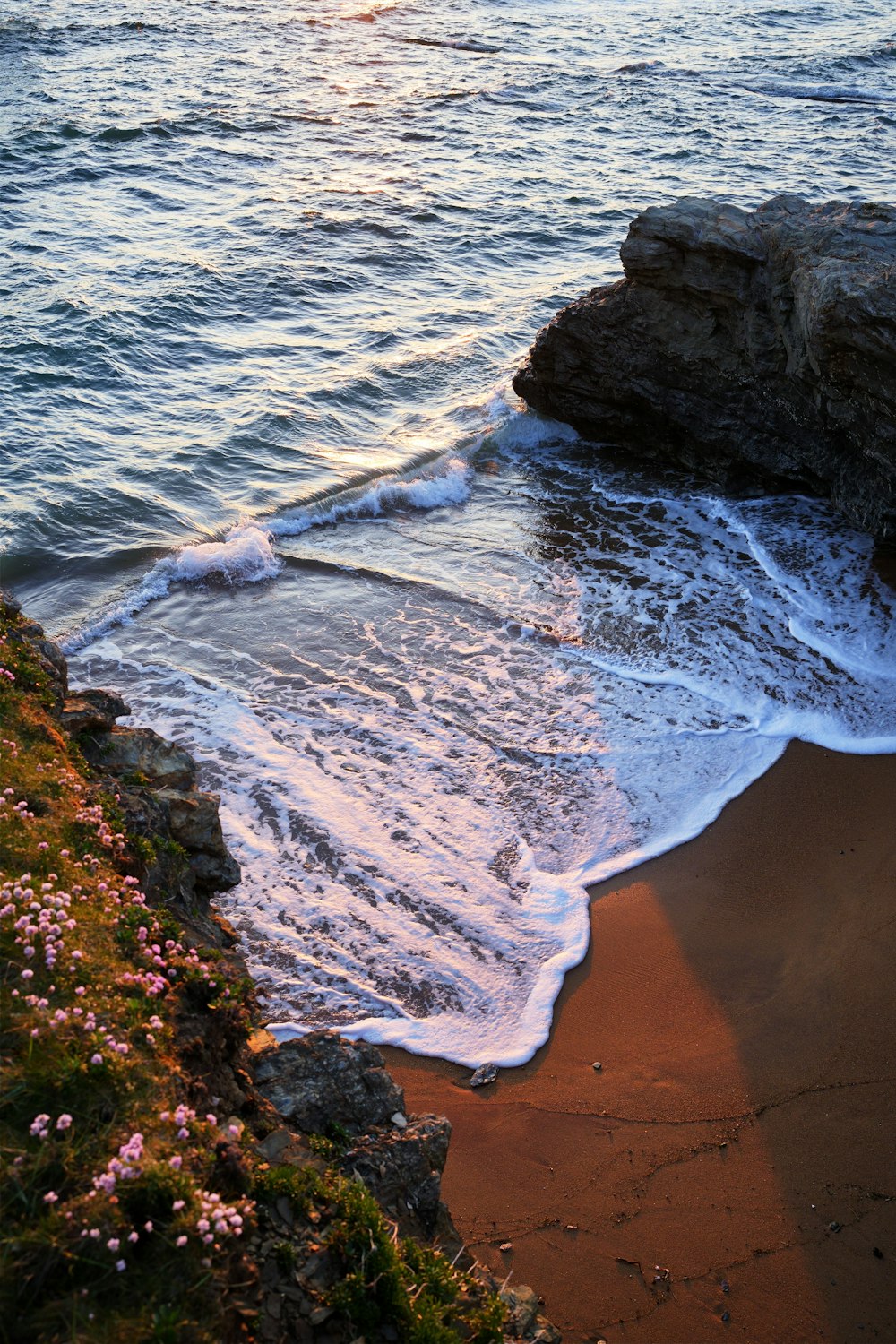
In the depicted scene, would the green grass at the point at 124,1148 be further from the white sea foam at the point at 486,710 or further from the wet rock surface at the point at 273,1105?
the white sea foam at the point at 486,710

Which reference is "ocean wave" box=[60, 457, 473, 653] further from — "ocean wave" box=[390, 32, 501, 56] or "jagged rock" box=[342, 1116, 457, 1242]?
"ocean wave" box=[390, 32, 501, 56]

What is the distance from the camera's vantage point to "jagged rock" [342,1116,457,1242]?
4.62 m

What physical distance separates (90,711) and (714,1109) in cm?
416

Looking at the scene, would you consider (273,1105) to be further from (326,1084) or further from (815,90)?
(815,90)

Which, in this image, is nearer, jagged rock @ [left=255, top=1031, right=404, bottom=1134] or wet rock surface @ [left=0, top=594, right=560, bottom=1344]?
wet rock surface @ [left=0, top=594, right=560, bottom=1344]

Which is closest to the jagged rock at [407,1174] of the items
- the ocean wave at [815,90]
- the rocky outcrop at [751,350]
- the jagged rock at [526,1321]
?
the jagged rock at [526,1321]

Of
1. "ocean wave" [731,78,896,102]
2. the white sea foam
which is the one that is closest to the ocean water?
the white sea foam

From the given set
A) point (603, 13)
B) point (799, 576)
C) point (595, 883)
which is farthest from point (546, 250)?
point (603, 13)

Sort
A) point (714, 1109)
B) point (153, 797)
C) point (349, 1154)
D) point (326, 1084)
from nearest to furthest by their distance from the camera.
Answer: point (349, 1154) < point (326, 1084) < point (153, 797) < point (714, 1109)

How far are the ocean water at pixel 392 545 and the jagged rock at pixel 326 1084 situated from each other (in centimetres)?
166

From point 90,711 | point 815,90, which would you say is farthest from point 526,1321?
point 815,90

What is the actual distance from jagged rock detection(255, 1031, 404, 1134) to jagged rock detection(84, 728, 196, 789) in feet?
5.30

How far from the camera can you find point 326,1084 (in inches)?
196

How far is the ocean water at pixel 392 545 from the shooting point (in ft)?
25.8
